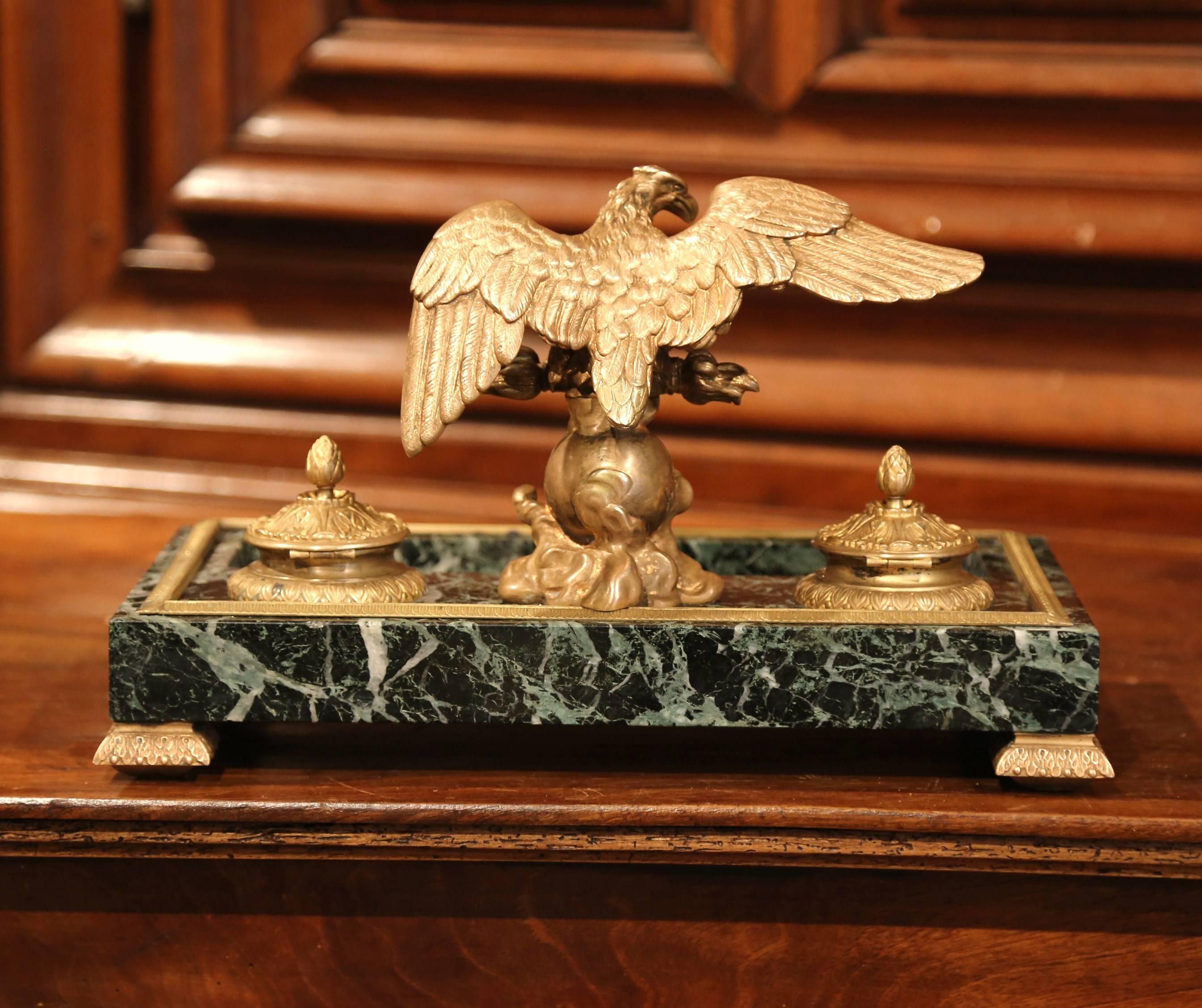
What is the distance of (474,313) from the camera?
0.97 m

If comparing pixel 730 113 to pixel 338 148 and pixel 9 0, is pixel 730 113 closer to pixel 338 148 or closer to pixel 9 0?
pixel 338 148

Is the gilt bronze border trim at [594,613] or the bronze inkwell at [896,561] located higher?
the bronze inkwell at [896,561]

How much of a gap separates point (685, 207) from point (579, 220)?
657 millimetres

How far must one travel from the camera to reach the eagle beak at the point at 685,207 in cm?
105

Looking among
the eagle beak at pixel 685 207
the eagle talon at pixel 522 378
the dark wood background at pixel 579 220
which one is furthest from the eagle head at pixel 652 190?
the dark wood background at pixel 579 220

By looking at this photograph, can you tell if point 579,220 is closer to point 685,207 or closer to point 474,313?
point 685,207

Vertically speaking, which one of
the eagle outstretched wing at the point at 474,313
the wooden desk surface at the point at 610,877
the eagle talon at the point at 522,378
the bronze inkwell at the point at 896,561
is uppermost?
the eagle outstretched wing at the point at 474,313

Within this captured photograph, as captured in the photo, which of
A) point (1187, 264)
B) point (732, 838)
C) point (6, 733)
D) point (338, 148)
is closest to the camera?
point (732, 838)

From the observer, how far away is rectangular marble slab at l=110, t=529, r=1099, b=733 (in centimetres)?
94

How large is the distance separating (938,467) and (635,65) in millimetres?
528

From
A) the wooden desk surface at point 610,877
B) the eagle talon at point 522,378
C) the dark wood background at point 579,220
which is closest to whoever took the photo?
the wooden desk surface at point 610,877

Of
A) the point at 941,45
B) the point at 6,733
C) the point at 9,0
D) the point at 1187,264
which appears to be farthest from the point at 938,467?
the point at 9,0

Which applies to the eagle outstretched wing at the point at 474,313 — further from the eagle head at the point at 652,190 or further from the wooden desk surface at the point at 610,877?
the wooden desk surface at the point at 610,877

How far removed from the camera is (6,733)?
1.05 m
